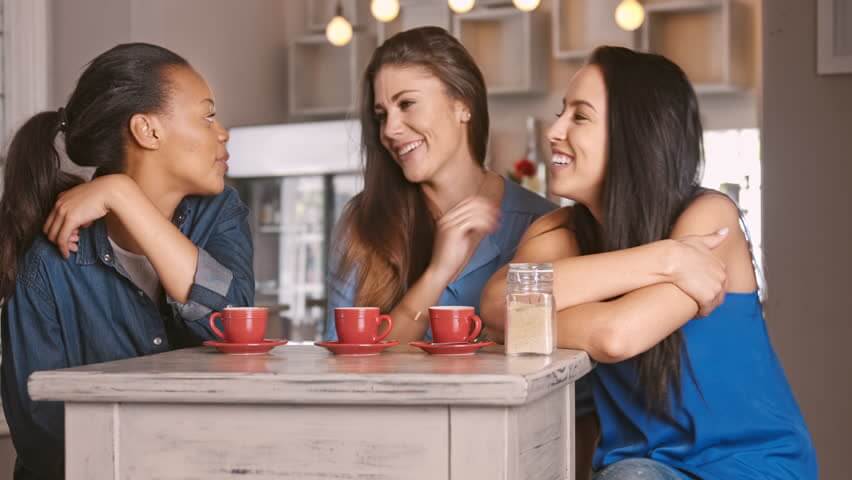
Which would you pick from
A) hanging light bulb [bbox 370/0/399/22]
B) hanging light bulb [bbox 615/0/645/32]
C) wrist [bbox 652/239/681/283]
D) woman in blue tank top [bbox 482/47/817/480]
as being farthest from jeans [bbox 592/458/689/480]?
hanging light bulb [bbox 615/0/645/32]

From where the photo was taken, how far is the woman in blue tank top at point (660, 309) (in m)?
1.81

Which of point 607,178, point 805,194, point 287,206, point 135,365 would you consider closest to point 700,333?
point 607,178

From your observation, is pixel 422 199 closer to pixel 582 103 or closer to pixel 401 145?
pixel 401 145

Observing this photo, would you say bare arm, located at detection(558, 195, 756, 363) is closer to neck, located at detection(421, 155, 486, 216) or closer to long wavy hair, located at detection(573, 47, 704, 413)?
long wavy hair, located at detection(573, 47, 704, 413)

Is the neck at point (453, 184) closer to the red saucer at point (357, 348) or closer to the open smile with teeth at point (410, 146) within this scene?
the open smile with teeth at point (410, 146)

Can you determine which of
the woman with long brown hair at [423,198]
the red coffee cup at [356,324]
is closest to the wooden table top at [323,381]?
the red coffee cup at [356,324]

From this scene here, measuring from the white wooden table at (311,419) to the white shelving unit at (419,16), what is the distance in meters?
5.46

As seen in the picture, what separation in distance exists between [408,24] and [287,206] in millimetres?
1332

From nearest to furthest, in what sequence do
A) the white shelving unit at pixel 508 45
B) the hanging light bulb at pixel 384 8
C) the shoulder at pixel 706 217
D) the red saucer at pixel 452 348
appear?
the red saucer at pixel 452 348
the shoulder at pixel 706 217
the hanging light bulb at pixel 384 8
the white shelving unit at pixel 508 45

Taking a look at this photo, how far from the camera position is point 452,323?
1763mm

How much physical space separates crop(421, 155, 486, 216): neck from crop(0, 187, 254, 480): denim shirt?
22.8 inches

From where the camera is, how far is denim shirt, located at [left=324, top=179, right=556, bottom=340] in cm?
245

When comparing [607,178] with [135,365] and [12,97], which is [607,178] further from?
[12,97]

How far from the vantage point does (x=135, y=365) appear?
5.35 feet
